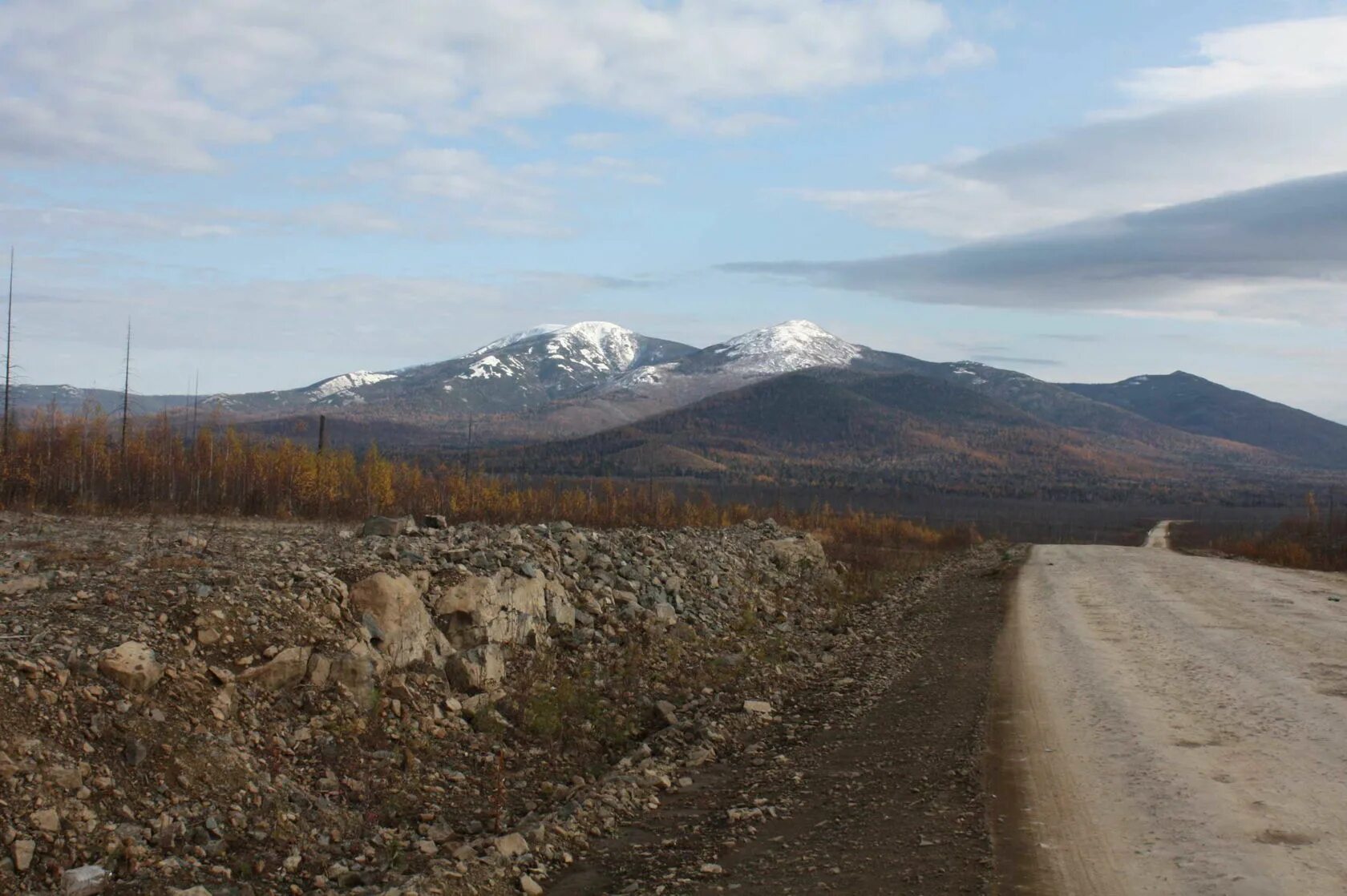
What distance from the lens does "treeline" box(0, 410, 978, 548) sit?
36.1m

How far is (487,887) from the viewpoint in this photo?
6.93 meters

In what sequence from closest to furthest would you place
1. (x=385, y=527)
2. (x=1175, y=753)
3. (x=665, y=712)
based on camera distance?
(x=1175, y=753), (x=665, y=712), (x=385, y=527)

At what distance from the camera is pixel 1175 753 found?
385 inches

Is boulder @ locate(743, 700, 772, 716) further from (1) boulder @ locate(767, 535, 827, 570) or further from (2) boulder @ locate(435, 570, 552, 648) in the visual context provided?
(1) boulder @ locate(767, 535, 827, 570)

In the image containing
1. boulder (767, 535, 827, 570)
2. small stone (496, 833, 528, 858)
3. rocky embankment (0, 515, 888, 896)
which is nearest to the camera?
rocky embankment (0, 515, 888, 896)

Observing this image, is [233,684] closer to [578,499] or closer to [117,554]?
[117,554]

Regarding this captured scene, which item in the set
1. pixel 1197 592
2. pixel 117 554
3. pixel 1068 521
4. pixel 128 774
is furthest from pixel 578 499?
pixel 1068 521

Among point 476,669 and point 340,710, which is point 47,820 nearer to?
Answer: point 340,710

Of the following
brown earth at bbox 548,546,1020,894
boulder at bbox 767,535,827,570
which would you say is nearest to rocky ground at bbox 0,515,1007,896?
brown earth at bbox 548,546,1020,894

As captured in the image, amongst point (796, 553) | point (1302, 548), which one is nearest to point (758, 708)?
point (796, 553)

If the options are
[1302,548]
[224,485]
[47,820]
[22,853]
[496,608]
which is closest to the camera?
[22,853]

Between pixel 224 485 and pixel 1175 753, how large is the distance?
1808 inches

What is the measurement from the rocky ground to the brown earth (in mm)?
265

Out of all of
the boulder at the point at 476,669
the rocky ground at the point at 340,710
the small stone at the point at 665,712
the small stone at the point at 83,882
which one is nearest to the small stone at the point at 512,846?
the rocky ground at the point at 340,710
